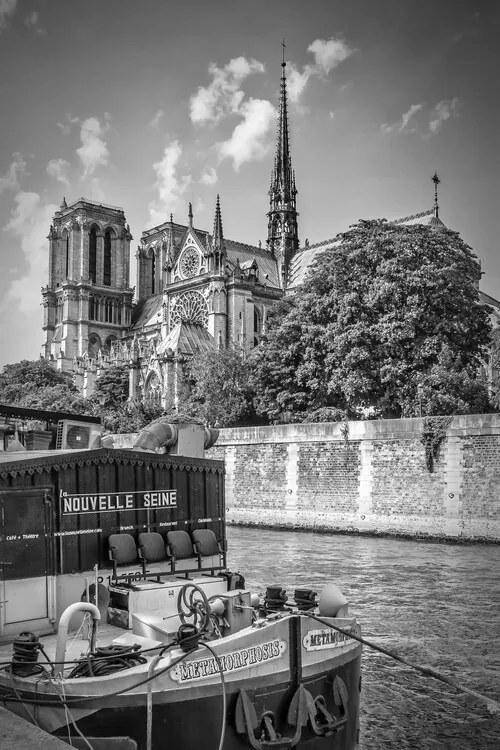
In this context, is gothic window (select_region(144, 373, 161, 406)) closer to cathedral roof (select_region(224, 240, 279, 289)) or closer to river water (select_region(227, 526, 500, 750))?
cathedral roof (select_region(224, 240, 279, 289))

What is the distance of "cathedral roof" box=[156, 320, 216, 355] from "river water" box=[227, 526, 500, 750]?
43436 mm

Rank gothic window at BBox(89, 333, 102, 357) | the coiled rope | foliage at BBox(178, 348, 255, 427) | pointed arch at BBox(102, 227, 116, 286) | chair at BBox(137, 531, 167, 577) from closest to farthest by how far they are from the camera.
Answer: the coiled rope < chair at BBox(137, 531, 167, 577) < foliage at BBox(178, 348, 255, 427) < gothic window at BBox(89, 333, 102, 357) < pointed arch at BBox(102, 227, 116, 286)

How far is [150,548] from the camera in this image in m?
10.5

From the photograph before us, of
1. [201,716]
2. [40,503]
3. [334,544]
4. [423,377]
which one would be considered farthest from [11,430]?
[423,377]

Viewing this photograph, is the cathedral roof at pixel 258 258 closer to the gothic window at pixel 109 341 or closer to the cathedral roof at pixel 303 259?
the cathedral roof at pixel 303 259

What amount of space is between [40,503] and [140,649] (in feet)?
7.74

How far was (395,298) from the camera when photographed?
3544 cm

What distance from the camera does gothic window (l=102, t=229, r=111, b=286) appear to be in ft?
413

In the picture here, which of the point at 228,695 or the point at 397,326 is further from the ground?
the point at 397,326

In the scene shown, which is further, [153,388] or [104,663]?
[153,388]

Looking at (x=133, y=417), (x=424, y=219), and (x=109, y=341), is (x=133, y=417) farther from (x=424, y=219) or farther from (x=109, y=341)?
(x=109, y=341)

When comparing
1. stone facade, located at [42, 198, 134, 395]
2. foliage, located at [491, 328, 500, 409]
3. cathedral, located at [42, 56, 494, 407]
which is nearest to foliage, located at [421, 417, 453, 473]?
foliage, located at [491, 328, 500, 409]

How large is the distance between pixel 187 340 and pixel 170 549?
215 ft

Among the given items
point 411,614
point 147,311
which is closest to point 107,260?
point 147,311
